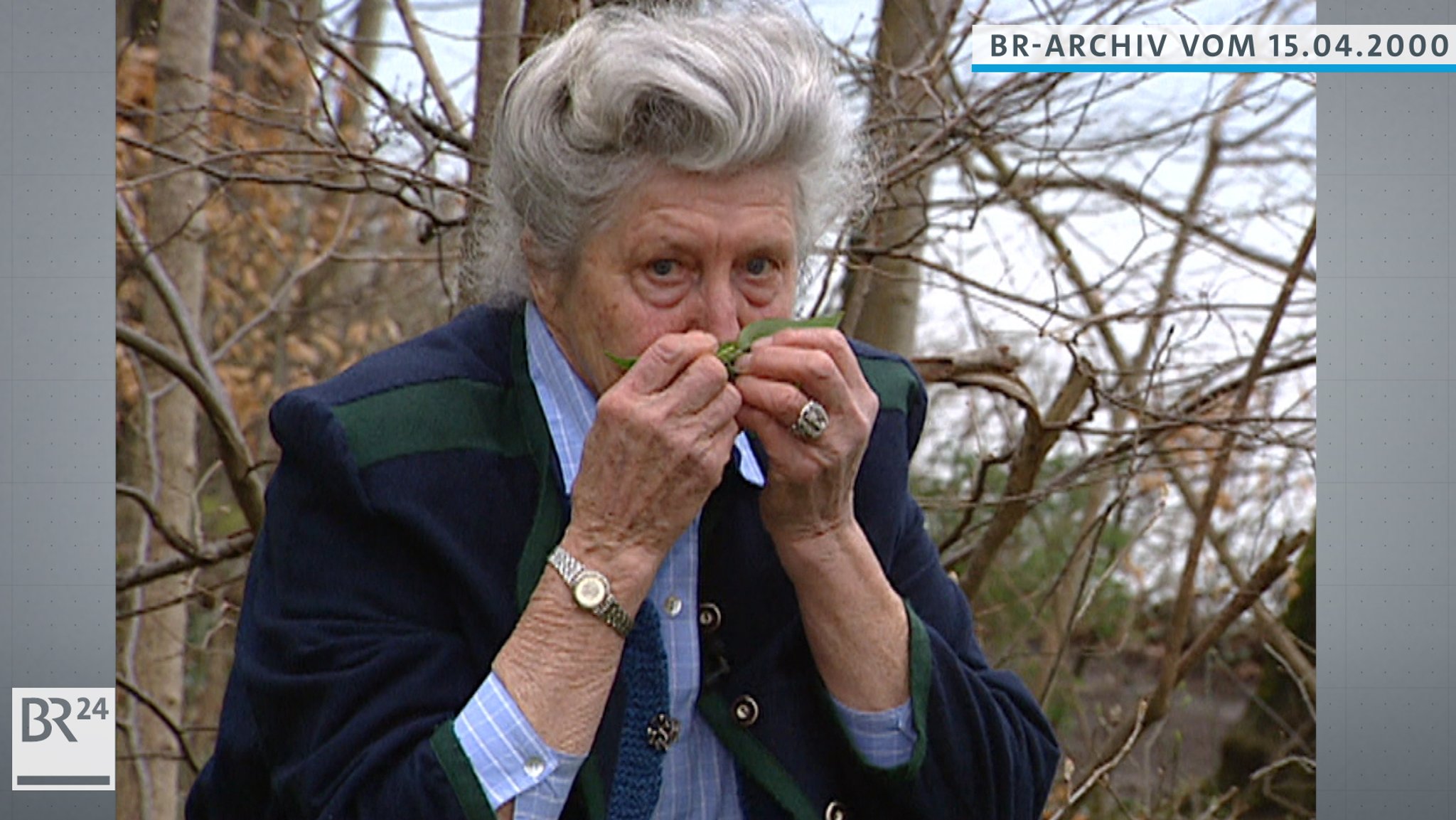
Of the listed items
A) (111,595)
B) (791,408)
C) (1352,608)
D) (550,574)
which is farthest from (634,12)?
(1352,608)

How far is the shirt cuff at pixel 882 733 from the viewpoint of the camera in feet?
6.97

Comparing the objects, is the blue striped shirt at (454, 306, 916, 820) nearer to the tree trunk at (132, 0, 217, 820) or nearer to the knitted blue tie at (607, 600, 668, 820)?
the knitted blue tie at (607, 600, 668, 820)

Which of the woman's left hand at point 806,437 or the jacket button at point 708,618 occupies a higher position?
the woman's left hand at point 806,437

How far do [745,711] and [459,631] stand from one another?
36cm

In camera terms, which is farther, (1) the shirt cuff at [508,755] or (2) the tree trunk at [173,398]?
(2) the tree trunk at [173,398]

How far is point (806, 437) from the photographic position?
2006 mm

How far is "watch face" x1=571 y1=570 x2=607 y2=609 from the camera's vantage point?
1942 mm

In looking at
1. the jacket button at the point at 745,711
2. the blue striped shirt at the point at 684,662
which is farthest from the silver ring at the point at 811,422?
the jacket button at the point at 745,711

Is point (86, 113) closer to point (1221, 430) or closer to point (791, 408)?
point (791, 408)

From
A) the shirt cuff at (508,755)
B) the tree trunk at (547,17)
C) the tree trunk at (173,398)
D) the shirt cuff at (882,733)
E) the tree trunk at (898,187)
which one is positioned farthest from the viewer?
the tree trunk at (173,398)

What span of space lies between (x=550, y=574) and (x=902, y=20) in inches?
82.0

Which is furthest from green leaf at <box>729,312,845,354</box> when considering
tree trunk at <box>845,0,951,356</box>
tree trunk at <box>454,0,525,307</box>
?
tree trunk at <box>845,0,951,356</box>

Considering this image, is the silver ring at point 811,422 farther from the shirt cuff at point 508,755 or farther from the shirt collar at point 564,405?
the shirt cuff at point 508,755

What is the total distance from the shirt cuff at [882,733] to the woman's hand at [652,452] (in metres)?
0.33
